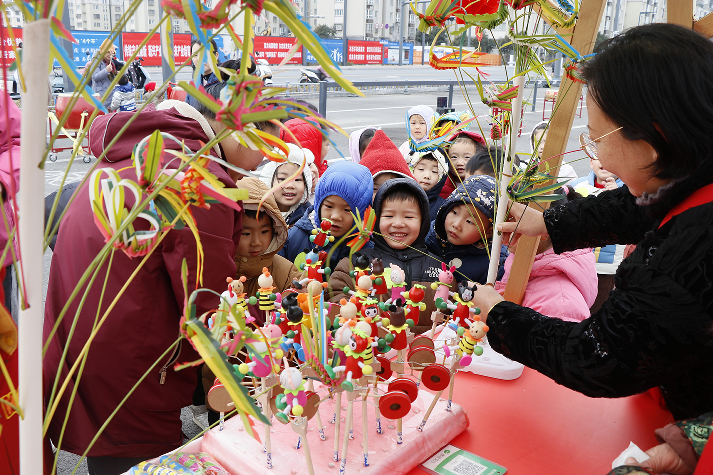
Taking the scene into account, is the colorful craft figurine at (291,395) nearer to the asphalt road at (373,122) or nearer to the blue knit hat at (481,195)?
the blue knit hat at (481,195)

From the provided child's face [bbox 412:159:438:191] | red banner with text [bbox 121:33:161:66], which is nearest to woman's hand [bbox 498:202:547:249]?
child's face [bbox 412:159:438:191]

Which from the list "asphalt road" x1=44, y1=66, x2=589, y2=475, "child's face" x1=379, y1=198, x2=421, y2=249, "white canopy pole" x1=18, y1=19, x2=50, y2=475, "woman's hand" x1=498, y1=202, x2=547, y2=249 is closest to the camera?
"white canopy pole" x1=18, y1=19, x2=50, y2=475

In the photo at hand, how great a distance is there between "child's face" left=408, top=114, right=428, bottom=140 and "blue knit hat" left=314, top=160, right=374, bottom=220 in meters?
1.68

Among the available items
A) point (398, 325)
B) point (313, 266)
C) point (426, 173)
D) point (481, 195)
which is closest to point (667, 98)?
point (398, 325)

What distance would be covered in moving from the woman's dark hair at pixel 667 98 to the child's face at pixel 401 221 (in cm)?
109

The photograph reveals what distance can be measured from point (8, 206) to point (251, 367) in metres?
0.99

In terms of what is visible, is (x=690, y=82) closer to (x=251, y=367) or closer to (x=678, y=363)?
(x=678, y=363)

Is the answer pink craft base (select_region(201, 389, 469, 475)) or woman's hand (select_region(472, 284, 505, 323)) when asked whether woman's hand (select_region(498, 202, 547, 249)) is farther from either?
pink craft base (select_region(201, 389, 469, 475))

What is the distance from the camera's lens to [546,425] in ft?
4.30

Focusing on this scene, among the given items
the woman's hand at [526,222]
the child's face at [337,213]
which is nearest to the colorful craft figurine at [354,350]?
the woman's hand at [526,222]

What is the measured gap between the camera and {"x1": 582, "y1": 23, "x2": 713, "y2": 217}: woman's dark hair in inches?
35.7

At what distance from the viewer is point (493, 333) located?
3.74 ft

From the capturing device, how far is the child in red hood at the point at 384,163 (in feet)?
8.14

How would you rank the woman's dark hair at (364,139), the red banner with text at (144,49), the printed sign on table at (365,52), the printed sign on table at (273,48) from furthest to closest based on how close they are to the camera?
the printed sign on table at (365,52)
the printed sign on table at (273,48)
the red banner with text at (144,49)
the woman's dark hair at (364,139)
